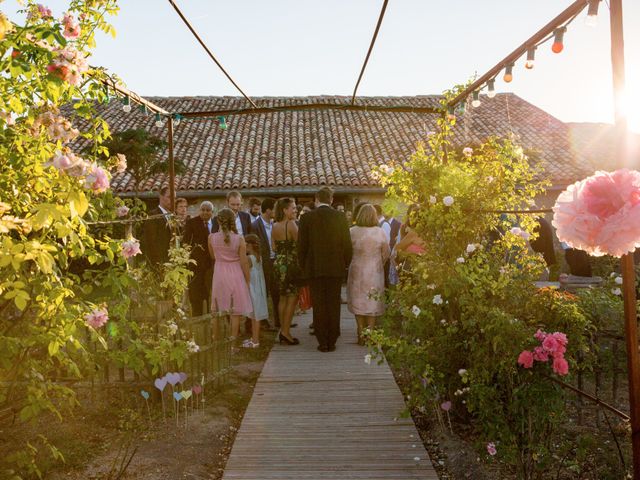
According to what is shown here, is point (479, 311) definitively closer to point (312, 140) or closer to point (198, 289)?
point (198, 289)

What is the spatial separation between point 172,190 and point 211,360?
221 cm

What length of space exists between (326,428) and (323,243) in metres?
3.15

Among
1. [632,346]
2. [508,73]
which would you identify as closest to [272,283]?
[508,73]

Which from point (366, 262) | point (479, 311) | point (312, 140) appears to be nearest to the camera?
point (479, 311)

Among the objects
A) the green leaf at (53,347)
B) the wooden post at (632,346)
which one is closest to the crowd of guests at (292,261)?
the green leaf at (53,347)

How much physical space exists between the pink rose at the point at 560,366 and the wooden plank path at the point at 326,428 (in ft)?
3.50

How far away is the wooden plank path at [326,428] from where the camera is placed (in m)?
4.07

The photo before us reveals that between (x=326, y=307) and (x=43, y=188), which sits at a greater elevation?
(x=43, y=188)

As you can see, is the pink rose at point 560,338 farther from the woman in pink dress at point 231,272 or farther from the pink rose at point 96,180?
the woman in pink dress at point 231,272

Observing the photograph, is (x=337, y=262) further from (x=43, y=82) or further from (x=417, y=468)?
(x=43, y=82)

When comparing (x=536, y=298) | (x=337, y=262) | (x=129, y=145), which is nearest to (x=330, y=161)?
(x=129, y=145)

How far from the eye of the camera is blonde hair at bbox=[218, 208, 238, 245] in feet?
24.1

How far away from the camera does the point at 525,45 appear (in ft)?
14.1

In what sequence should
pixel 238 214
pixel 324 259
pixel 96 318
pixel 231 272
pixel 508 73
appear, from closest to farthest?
pixel 96 318 < pixel 508 73 < pixel 324 259 < pixel 231 272 < pixel 238 214
